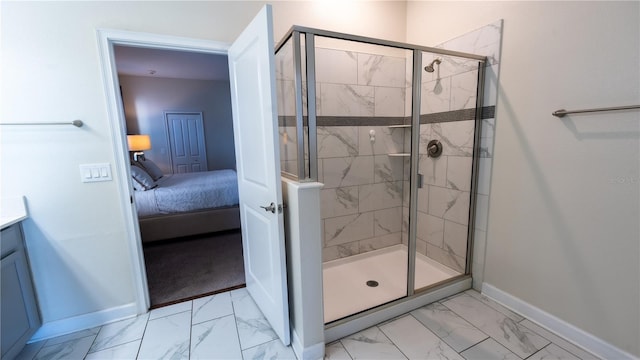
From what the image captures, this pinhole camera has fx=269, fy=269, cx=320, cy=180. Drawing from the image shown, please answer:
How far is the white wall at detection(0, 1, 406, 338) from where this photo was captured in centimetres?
161

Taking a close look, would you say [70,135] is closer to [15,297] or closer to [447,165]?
[15,297]

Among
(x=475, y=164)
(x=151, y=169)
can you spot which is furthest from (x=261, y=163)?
(x=151, y=169)

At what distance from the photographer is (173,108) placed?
5.58m

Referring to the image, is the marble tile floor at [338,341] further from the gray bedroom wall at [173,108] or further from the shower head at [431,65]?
the gray bedroom wall at [173,108]

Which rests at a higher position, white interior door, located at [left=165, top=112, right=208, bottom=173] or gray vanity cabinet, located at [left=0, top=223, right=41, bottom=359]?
white interior door, located at [left=165, top=112, right=208, bottom=173]

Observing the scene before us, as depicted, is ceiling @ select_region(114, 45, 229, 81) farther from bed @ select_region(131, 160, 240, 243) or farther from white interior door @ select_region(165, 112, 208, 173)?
bed @ select_region(131, 160, 240, 243)

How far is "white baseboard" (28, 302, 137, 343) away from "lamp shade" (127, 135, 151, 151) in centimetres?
380

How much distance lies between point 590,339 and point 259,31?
2.59 m

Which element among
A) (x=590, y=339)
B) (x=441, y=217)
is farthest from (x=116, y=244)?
(x=590, y=339)

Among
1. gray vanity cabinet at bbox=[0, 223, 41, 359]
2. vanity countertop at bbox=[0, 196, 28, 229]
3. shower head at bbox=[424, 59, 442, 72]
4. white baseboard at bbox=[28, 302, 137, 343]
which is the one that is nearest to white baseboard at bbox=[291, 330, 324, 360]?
white baseboard at bbox=[28, 302, 137, 343]

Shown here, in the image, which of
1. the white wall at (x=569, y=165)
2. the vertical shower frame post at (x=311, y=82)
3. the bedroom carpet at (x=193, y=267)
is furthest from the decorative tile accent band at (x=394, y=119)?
the bedroom carpet at (x=193, y=267)

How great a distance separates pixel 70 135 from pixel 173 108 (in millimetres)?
4275

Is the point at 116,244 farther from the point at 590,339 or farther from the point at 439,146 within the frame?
the point at 590,339

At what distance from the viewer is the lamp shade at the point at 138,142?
4953 millimetres
